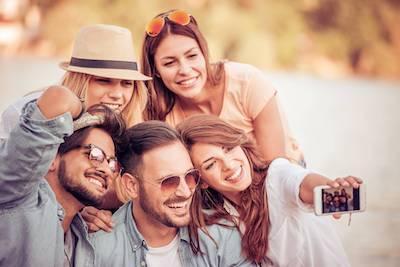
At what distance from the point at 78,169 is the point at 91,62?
0.34 m

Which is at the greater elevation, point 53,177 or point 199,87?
point 199,87

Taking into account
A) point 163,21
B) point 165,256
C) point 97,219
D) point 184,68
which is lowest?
point 165,256

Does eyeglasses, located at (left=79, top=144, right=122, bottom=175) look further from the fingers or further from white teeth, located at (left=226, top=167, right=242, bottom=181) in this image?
the fingers

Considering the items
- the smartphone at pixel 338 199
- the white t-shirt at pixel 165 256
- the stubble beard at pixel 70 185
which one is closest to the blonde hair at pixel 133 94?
the stubble beard at pixel 70 185

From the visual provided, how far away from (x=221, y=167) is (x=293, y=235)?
26cm

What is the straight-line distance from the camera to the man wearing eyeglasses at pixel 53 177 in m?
1.80

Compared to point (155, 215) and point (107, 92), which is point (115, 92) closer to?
point (107, 92)

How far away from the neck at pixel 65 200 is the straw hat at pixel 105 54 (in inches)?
12.6

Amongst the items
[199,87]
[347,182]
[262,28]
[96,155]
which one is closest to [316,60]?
[262,28]

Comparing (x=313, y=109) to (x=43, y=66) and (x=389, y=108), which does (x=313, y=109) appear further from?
(x=43, y=66)

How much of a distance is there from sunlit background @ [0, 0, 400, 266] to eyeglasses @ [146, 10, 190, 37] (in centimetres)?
25

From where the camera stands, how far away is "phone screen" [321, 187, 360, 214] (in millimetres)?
1965

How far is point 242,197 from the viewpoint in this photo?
7.09ft

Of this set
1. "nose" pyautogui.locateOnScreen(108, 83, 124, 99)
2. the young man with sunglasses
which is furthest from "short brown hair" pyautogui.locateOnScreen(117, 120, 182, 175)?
"nose" pyautogui.locateOnScreen(108, 83, 124, 99)
